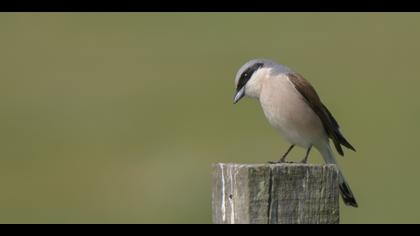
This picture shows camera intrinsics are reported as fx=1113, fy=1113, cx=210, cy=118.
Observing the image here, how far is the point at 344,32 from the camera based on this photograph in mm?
23359

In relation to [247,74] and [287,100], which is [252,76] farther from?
[287,100]

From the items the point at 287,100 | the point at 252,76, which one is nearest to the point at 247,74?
the point at 252,76

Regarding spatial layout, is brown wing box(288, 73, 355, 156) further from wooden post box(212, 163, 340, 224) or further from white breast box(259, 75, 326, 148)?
wooden post box(212, 163, 340, 224)

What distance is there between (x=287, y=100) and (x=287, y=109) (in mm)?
61

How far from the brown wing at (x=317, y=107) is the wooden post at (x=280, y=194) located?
3020 millimetres

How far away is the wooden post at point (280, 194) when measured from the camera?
14.6ft

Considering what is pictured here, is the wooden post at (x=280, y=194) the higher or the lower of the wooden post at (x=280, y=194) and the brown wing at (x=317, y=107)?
the lower

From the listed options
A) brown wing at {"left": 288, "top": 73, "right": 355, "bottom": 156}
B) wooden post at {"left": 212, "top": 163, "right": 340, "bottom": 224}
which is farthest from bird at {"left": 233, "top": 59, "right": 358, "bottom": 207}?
wooden post at {"left": 212, "top": 163, "right": 340, "bottom": 224}

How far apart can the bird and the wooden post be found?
9.73ft

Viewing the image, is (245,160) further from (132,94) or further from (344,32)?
(344,32)

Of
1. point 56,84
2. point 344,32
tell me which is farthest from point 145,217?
point 344,32

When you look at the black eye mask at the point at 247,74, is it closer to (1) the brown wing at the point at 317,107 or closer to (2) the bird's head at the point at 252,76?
(2) the bird's head at the point at 252,76

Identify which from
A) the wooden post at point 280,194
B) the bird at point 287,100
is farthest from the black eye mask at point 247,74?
the wooden post at point 280,194

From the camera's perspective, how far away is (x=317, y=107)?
766 centimetres
